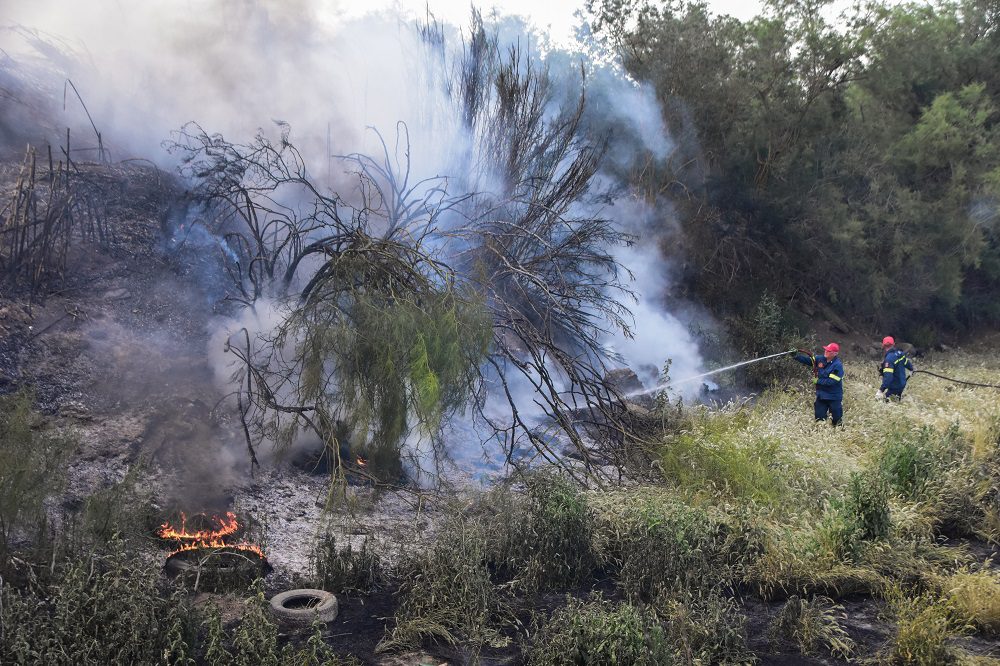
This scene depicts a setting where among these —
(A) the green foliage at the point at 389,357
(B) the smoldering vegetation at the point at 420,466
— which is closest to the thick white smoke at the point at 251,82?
(B) the smoldering vegetation at the point at 420,466

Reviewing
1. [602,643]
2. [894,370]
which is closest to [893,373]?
[894,370]

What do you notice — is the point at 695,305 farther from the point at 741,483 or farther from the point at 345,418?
the point at 345,418

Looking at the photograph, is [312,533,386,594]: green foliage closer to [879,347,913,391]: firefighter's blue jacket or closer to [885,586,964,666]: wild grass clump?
[885,586,964,666]: wild grass clump

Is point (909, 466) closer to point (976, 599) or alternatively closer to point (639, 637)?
point (976, 599)

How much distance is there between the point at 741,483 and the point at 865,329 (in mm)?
14522

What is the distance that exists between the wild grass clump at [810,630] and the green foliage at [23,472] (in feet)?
15.6

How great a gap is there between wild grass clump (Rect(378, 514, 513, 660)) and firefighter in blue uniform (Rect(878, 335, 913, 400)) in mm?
7337

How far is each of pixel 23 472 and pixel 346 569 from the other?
7.08 ft

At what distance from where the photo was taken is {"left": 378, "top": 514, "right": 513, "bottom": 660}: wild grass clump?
507 cm

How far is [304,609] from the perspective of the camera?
17.0ft

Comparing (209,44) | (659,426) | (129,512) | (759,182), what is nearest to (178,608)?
(129,512)

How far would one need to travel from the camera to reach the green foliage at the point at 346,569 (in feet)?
18.9

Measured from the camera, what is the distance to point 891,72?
66.2 ft

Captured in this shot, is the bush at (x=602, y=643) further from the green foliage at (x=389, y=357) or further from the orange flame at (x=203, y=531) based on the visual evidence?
the orange flame at (x=203, y=531)
